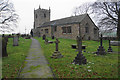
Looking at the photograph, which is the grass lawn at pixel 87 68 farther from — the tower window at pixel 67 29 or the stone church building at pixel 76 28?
the tower window at pixel 67 29

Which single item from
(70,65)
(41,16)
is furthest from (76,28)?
(41,16)

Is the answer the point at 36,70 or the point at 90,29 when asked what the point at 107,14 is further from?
the point at 36,70

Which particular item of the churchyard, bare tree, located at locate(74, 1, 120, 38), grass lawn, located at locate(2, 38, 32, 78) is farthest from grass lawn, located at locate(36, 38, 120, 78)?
bare tree, located at locate(74, 1, 120, 38)

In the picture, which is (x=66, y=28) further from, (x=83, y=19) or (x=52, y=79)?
(x=52, y=79)

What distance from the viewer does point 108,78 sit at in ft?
15.1

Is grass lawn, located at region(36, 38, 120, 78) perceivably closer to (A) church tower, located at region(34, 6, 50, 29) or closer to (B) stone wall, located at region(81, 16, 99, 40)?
(B) stone wall, located at region(81, 16, 99, 40)

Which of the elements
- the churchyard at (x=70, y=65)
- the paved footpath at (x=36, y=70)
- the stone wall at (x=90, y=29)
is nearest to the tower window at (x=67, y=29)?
the stone wall at (x=90, y=29)

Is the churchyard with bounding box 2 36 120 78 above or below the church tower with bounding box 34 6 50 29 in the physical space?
below

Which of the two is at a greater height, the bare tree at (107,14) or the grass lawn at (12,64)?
the bare tree at (107,14)

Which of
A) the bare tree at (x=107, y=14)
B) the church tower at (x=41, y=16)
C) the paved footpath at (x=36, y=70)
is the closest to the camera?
the paved footpath at (x=36, y=70)

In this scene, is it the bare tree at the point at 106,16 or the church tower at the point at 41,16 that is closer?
the bare tree at the point at 106,16

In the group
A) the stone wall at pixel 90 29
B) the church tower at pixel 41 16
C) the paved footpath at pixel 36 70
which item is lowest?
the paved footpath at pixel 36 70

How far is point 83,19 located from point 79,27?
2464mm

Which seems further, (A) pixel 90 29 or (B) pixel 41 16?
(B) pixel 41 16
